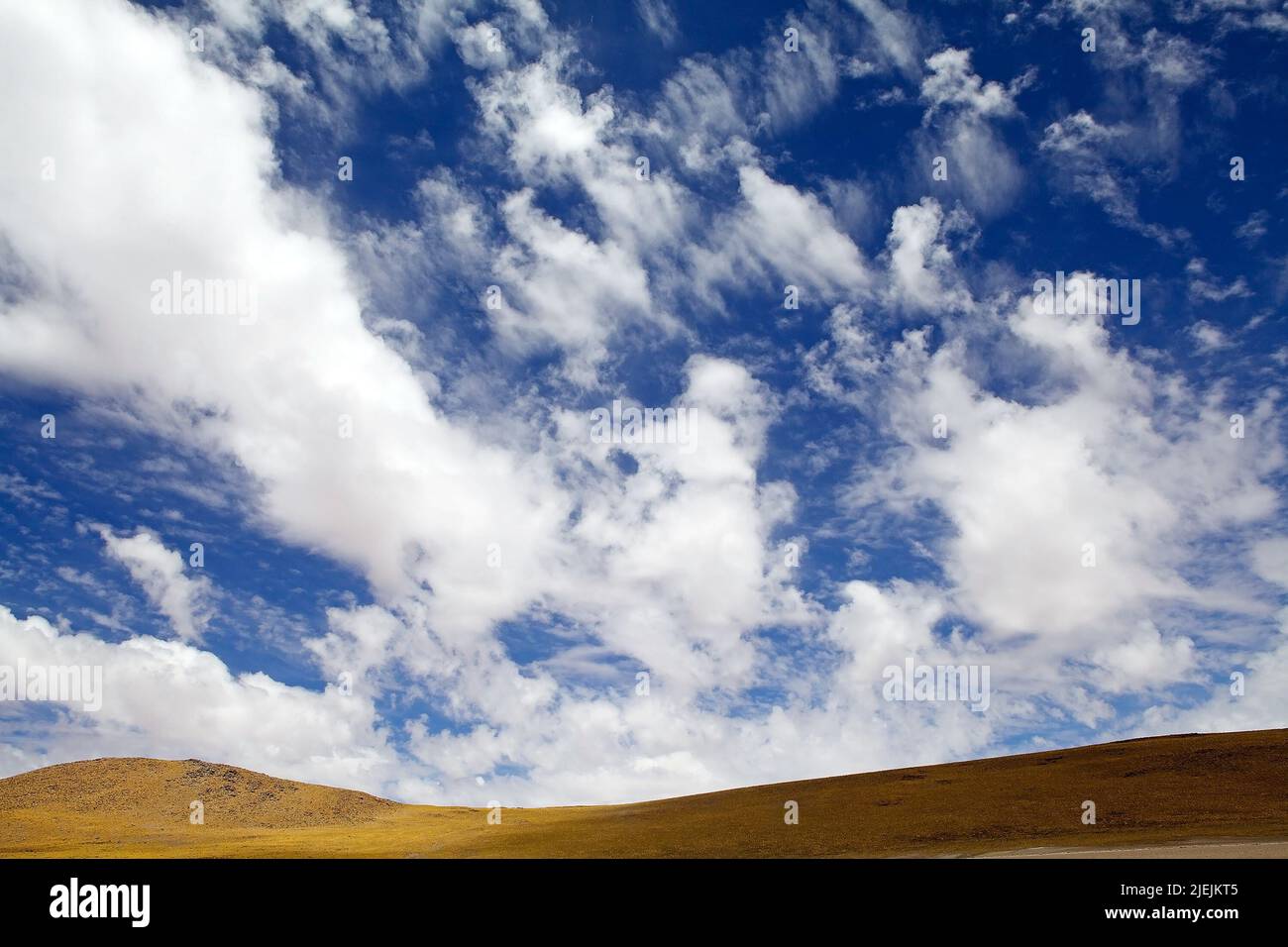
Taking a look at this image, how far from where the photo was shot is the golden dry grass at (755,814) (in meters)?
47.5

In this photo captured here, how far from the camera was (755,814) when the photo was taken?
67.9m

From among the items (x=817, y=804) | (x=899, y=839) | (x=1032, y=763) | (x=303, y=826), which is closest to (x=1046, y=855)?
(x=899, y=839)

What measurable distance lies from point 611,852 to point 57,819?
8074 cm

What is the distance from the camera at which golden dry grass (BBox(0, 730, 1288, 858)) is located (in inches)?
1871

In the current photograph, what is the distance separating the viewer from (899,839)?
49438 millimetres

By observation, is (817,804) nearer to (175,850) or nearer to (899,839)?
(899,839)

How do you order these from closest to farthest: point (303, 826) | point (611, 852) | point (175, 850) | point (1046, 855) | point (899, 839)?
point (1046, 855)
point (899, 839)
point (611, 852)
point (175, 850)
point (303, 826)

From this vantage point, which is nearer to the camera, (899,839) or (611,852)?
(899,839)

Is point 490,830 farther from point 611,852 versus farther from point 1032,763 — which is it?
point 1032,763
